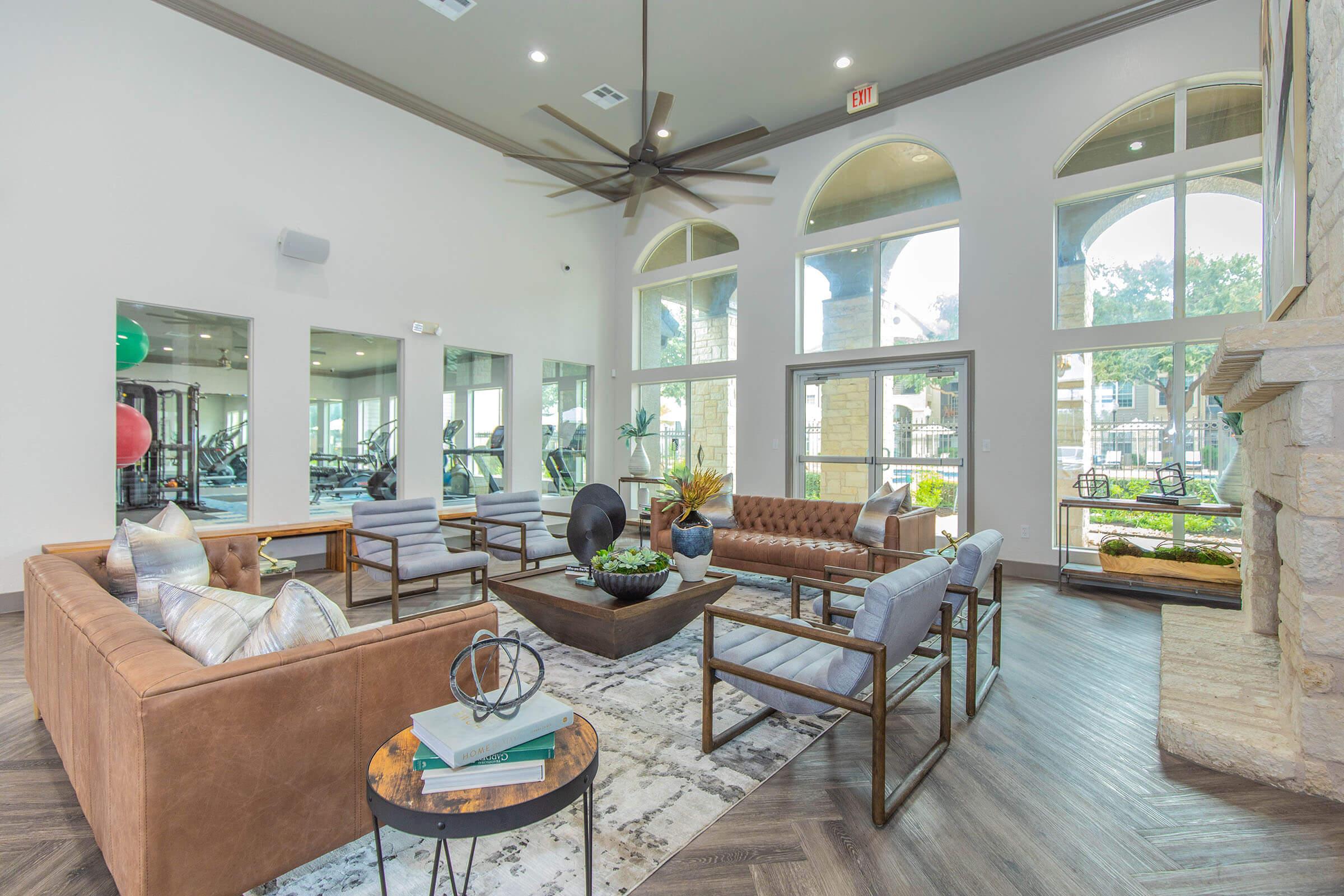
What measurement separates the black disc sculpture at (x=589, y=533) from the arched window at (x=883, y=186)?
16.0 ft

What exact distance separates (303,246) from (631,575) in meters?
4.79

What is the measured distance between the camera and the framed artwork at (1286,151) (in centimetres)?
244

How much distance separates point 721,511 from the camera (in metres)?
5.95

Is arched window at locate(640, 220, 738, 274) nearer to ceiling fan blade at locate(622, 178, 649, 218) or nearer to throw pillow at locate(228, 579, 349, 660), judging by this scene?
ceiling fan blade at locate(622, 178, 649, 218)

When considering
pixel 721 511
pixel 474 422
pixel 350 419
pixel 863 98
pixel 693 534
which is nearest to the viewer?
pixel 693 534

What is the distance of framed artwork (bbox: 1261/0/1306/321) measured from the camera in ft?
7.99

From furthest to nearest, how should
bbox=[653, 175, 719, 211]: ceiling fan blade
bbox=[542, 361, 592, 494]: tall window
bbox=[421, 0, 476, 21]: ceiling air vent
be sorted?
bbox=[542, 361, 592, 494]: tall window
bbox=[653, 175, 719, 211]: ceiling fan blade
bbox=[421, 0, 476, 21]: ceiling air vent

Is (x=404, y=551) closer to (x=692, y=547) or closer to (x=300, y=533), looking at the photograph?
(x=300, y=533)

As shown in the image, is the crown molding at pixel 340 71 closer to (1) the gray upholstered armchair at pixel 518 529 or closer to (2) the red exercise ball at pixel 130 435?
(1) the gray upholstered armchair at pixel 518 529

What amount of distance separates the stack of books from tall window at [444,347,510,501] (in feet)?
20.0

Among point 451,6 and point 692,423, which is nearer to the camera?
point 451,6

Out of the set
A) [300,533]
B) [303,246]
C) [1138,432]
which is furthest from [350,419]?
[1138,432]

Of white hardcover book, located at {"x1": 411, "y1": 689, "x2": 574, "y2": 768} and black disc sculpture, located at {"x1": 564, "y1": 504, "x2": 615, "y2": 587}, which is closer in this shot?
white hardcover book, located at {"x1": 411, "y1": 689, "x2": 574, "y2": 768}

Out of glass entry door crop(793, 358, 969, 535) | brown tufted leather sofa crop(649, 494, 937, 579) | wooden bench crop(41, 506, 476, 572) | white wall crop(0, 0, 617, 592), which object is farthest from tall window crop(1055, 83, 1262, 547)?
wooden bench crop(41, 506, 476, 572)
